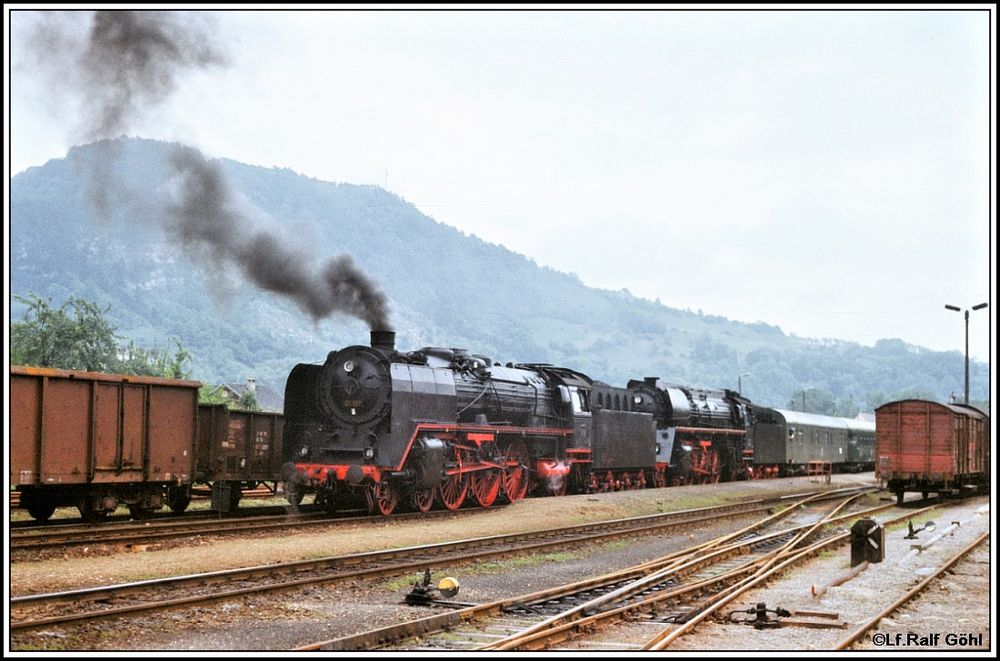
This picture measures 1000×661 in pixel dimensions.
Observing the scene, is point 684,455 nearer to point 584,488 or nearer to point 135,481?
point 584,488

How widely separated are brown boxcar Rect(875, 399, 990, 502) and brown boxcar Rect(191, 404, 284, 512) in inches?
677

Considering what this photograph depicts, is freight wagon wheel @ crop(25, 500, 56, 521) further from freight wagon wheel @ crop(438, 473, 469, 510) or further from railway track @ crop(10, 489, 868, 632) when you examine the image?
freight wagon wheel @ crop(438, 473, 469, 510)

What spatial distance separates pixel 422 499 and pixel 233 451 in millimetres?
4368

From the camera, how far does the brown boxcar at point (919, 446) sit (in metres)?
29.9

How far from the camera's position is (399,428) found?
2178 cm

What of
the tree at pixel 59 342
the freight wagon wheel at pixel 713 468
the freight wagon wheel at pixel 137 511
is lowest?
the freight wagon wheel at pixel 713 468

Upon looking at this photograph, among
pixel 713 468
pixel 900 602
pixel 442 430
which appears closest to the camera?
pixel 900 602

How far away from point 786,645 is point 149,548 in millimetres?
10099

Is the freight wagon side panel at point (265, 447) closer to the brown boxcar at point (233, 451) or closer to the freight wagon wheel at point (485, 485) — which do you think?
the brown boxcar at point (233, 451)

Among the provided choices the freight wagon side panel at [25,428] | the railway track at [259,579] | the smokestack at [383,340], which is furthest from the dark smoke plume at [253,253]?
the railway track at [259,579]

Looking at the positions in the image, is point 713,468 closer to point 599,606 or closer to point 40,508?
point 40,508

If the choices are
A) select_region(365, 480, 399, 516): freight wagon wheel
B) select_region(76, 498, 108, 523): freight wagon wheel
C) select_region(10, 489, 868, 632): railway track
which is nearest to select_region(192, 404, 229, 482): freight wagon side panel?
select_region(76, 498, 108, 523): freight wagon wheel

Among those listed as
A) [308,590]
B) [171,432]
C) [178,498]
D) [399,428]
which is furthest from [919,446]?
[308,590]

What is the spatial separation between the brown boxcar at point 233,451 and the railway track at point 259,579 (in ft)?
24.1
